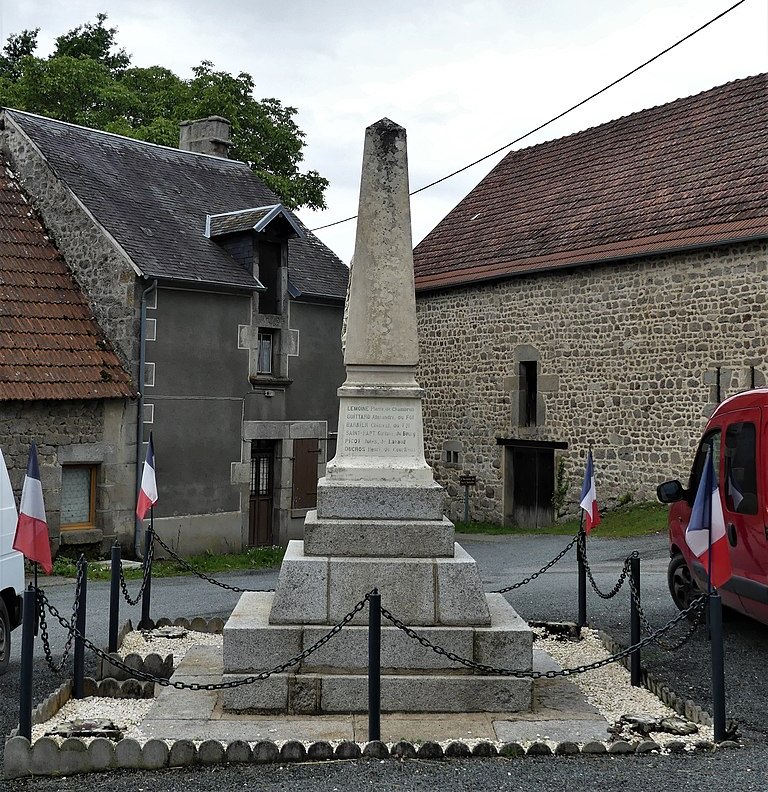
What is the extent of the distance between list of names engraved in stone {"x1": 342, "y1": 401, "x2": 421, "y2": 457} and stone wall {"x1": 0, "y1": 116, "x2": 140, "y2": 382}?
29.5 feet

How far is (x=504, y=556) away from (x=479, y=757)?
29.0ft

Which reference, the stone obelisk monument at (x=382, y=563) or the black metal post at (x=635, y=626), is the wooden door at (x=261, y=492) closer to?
the stone obelisk monument at (x=382, y=563)

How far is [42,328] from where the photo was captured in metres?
14.3

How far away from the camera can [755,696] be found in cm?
636

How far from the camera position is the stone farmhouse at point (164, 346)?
1425cm

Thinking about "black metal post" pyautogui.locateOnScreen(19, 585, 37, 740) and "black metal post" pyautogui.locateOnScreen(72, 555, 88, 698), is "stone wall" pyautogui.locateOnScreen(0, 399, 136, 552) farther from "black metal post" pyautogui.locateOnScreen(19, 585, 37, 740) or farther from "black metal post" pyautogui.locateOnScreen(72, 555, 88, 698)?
"black metal post" pyautogui.locateOnScreen(19, 585, 37, 740)

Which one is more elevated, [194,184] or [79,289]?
[194,184]

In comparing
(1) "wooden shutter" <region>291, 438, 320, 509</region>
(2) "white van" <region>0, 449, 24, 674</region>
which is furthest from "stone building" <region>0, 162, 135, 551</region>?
(2) "white van" <region>0, 449, 24, 674</region>

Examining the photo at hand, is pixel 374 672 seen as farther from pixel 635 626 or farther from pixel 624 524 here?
pixel 624 524

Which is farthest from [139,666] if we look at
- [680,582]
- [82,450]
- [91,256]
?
[91,256]

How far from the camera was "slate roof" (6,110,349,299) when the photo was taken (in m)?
15.5

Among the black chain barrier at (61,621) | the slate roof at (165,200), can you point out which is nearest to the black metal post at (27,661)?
the black chain barrier at (61,621)

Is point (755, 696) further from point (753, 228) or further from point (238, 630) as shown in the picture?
point (753, 228)

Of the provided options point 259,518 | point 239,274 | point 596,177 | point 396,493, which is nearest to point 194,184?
point 239,274
